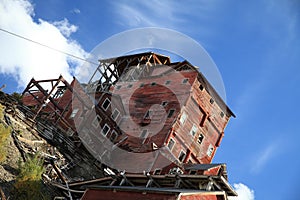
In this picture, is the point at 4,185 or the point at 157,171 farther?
the point at 157,171

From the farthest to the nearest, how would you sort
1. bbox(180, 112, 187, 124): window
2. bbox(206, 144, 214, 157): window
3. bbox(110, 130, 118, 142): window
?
bbox(206, 144, 214, 157): window
bbox(180, 112, 187, 124): window
bbox(110, 130, 118, 142): window

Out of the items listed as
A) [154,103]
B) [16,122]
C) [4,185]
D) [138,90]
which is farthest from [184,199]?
[138,90]

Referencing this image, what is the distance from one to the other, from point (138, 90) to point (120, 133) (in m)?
6.78

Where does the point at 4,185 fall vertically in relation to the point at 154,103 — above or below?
below

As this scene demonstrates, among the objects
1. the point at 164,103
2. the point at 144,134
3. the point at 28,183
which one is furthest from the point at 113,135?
the point at 28,183

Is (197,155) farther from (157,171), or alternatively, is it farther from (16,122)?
(16,122)

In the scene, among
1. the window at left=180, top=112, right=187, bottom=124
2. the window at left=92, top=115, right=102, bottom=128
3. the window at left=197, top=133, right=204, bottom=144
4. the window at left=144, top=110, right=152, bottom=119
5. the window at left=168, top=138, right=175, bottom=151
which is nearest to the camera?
the window at left=168, top=138, right=175, bottom=151

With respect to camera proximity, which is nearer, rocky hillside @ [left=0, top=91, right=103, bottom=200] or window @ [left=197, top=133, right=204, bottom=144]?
rocky hillside @ [left=0, top=91, right=103, bottom=200]

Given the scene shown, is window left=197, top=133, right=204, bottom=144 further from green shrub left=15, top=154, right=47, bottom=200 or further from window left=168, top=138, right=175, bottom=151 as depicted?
green shrub left=15, top=154, right=47, bottom=200

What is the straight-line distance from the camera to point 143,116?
3506cm

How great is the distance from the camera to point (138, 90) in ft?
127

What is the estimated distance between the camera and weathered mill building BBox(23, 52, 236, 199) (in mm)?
29016

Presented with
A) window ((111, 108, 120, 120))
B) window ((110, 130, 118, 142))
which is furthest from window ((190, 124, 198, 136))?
window ((111, 108, 120, 120))

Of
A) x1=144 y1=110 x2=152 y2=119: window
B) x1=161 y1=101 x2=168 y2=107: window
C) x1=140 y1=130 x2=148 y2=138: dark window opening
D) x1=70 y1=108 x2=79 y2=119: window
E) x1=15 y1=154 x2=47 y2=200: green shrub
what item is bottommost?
x1=15 y1=154 x2=47 y2=200: green shrub
